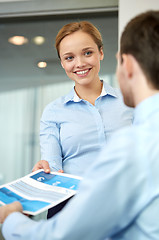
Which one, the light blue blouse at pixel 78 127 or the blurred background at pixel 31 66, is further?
the blurred background at pixel 31 66

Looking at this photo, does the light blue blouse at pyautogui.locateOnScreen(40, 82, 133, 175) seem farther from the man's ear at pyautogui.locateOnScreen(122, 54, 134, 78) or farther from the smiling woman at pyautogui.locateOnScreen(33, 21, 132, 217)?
the man's ear at pyautogui.locateOnScreen(122, 54, 134, 78)

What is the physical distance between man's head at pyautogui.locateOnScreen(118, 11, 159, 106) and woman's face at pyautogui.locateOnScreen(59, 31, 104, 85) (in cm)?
64

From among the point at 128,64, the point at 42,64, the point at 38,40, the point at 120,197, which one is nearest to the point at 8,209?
the point at 120,197

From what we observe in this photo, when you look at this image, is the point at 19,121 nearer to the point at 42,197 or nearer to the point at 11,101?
the point at 11,101

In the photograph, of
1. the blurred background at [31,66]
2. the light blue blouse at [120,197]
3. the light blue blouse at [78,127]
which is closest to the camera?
the light blue blouse at [120,197]

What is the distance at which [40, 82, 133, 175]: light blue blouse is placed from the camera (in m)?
1.31

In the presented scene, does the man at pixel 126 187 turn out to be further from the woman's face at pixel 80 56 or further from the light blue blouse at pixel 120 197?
the woman's face at pixel 80 56

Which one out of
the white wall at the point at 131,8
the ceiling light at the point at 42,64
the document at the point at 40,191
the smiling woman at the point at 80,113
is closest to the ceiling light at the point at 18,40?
the ceiling light at the point at 42,64

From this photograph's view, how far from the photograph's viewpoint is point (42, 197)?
92 cm

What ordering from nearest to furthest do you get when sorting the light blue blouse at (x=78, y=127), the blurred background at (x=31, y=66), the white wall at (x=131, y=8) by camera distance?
the light blue blouse at (x=78, y=127), the white wall at (x=131, y=8), the blurred background at (x=31, y=66)

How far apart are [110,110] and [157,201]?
804 millimetres

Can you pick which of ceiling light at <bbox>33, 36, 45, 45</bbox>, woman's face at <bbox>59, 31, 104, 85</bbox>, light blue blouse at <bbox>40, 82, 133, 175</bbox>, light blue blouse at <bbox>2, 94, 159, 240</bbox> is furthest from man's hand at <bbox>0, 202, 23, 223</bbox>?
ceiling light at <bbox>33, 36, 45, 45</bbox>

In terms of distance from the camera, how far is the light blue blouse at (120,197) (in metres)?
0.58

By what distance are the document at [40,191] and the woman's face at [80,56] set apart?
549mm
